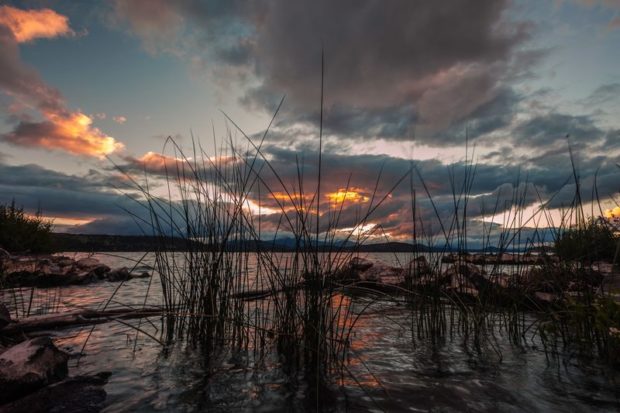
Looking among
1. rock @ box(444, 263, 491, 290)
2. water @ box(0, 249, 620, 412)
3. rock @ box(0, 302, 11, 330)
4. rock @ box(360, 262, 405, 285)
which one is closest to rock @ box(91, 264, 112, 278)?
rock @ box(360, 262, 405, 285)

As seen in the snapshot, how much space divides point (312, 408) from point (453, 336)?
2.59 metres

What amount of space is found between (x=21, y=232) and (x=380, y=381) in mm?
18302

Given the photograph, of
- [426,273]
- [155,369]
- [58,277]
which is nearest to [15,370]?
[155,369]

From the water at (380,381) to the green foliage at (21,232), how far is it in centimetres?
1448

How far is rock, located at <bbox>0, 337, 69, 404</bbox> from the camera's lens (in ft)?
8.39

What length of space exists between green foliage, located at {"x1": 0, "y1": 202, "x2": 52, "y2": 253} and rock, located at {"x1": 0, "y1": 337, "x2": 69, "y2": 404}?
47.3ft

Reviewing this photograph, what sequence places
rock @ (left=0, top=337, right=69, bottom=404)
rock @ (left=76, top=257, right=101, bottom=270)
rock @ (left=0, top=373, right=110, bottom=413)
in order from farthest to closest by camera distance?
rock @ (left=76, top=257, right=101, bottom=270) → rock @ (left=0, top=337, right=69, bottom=404) → rock @ (left=0, top=373, right=110, bottom=413)

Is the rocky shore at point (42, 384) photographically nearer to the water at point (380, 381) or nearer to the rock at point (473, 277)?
the water at point (380, 381)

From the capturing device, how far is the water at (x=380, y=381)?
8.88ft

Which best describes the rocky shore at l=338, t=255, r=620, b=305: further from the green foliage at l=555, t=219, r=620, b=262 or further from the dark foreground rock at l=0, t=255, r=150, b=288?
the dark foreground rock at l=0, t=255, r=150, b=288

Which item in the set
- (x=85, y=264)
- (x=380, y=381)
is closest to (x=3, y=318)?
(x=380, y=381)

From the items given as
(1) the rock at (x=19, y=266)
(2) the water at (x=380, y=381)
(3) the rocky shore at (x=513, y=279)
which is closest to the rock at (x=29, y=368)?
(2) the water at (x=380, y=381)

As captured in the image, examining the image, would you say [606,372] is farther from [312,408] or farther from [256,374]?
[256,374]

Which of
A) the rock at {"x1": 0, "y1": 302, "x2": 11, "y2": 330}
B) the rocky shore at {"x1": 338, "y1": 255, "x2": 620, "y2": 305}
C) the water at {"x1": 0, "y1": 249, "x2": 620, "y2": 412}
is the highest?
the rocky shore at {"x1": 338, "y1": 255, "x2": 620, "y2": 305}
